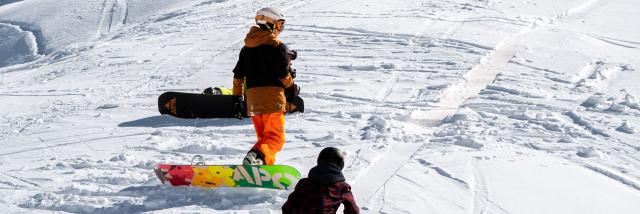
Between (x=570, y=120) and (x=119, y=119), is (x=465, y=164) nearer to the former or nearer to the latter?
(x=570, y=120)

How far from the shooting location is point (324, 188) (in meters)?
3.95

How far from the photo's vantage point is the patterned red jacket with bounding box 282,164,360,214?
3.92 metres

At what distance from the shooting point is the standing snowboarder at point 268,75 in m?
6.06

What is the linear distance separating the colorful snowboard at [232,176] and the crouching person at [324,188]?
1505 millimetres

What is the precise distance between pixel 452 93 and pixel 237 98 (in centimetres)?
406

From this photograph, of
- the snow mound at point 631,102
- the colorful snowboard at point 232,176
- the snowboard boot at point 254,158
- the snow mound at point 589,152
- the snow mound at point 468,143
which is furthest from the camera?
the snow mound at point 631,102

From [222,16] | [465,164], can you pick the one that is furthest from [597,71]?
A: [222,16]

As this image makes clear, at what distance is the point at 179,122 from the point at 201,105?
1.13 ft

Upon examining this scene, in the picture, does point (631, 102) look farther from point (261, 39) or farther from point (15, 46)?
point (15, 46)

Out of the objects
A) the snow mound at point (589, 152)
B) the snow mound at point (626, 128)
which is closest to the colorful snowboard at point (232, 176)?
the snow mound at point (589, 152)

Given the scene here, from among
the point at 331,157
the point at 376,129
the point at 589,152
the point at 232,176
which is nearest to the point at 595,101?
the point at 589,152

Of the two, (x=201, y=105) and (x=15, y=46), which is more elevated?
(x=201, y=105)

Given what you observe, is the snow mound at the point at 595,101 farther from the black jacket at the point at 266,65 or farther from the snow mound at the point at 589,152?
the black jacket at the point at 266,65

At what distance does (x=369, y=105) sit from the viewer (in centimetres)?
907
